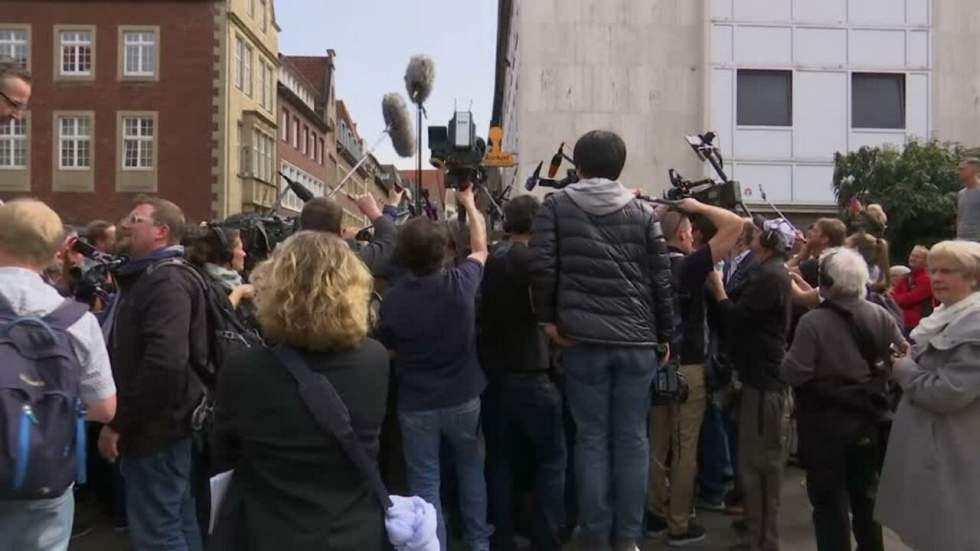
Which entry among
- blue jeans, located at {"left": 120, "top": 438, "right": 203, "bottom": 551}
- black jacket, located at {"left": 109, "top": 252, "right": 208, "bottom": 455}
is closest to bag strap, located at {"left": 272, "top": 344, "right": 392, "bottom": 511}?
black jacket, located at {"left": 109, "top": 252, "right": 208, "bottom": 455}

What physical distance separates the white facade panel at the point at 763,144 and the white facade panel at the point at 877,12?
165 inches

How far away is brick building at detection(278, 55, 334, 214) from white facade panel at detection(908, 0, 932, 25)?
24718 mm

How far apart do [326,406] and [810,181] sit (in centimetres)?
2620

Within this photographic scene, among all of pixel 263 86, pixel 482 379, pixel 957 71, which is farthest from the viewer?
pixel 263 86

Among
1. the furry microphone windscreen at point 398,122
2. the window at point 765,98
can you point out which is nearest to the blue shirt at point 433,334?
the furry microphone windscreen at point 398,122

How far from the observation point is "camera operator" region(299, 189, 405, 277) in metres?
4.93

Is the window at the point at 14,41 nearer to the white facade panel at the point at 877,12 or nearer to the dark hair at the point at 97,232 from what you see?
the white facade panel at the point at 877,12

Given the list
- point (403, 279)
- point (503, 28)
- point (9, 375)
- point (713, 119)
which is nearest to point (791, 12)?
point (713, 119)

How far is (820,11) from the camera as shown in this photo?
88.3ft

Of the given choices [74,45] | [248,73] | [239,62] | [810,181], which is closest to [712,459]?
[810,181]

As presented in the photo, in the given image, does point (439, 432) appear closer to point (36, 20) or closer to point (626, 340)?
point (626, 340)

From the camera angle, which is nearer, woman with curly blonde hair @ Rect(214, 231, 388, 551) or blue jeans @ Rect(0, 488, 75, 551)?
woman with curly blonde hair @ Rect(214, 231, 388, 551)

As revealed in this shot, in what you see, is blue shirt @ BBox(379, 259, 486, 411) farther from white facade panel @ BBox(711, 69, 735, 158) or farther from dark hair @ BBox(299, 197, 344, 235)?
white facade panel @ BBox(711, 69, 735, 158)

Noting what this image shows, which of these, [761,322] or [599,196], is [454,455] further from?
[761,322]
